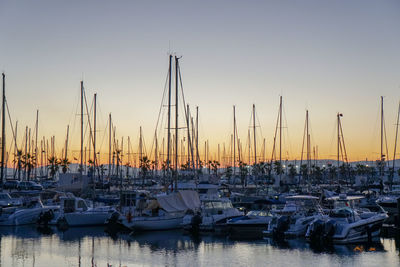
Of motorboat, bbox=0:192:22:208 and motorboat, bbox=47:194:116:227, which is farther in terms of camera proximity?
motorboat, bbox=0:192:22:208

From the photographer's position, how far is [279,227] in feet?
112

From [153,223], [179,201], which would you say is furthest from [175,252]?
[179,201]

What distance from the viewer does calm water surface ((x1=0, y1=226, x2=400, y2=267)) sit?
2608cm

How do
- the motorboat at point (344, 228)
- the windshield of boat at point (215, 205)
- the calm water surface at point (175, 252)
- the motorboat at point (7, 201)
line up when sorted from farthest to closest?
the motorboat at point (7, 201)
the windshield of boat at point (215, 205)
the motorboat at point (344, 228)
the calm water surface at point (175, 252)

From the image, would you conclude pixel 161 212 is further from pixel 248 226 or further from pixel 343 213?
pixel 343 213

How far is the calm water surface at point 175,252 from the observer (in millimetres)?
26078

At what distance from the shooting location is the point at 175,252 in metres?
29.3

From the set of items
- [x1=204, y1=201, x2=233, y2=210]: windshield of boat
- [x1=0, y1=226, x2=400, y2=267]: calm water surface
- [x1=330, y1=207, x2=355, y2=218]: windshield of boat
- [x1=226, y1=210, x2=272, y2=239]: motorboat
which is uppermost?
[x1=204, y1=201, x2=233, y2=210]: windshield of boat

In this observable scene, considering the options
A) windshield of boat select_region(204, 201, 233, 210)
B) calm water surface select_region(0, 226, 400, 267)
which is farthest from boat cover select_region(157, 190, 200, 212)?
calm water surface select_region(0, 226, 400, 267)

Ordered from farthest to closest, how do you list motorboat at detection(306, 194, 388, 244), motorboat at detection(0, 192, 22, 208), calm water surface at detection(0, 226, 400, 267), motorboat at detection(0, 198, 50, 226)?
motorboat at detection(0, 192, 22, 208)
motorboat at detection(0, 198, 50, 226)
motorboat at detection(306, 194, 388, 244)
calm water surface at detection(0, 226, 400, 267)

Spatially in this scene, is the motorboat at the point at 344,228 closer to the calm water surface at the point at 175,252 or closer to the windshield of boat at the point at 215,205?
the calm water surface at the point at 175,252

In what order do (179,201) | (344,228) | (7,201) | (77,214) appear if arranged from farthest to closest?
(7,201) < (77,214) < (179,201) < (344,228)

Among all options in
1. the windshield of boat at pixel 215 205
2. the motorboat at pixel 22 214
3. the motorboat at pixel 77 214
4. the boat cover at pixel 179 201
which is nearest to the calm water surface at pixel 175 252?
the boat cover at pixel 179 201

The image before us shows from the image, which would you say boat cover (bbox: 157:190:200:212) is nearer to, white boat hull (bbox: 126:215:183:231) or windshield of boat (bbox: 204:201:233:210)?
white boat hull (bbox: 126:215:183:231)
